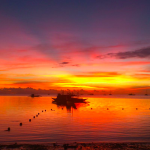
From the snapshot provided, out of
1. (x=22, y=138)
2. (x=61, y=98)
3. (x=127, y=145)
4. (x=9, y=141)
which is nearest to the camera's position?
(x=127, y=145)

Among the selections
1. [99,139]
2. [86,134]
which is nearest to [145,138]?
[99,139]

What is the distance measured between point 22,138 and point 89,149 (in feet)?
48.3

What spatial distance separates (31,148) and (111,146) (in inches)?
440

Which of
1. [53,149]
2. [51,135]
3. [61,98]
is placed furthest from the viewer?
[61,98]

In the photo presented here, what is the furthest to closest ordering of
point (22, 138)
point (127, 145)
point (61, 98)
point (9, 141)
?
1. point (61, 98)
2. point (22, 138)
3. point (9, 141)
4. point (127, 145)

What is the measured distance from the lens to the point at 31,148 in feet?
88.8

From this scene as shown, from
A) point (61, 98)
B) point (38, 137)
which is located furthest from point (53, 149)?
point (61, 98)

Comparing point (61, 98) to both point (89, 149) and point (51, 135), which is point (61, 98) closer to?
point (51, 135)

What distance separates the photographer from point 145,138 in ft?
120

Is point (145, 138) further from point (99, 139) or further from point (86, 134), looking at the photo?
point (86, 134)

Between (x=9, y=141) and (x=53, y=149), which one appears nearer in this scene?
(x=53, y=149)

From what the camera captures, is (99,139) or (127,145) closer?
(127,145)

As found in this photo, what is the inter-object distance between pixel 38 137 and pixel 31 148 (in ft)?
32.1

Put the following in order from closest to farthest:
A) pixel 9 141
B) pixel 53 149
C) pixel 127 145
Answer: pixel 53 149 → pixel 127 145 → pixel 9 141
